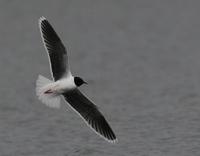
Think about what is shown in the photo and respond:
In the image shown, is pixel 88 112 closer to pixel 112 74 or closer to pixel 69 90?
pixel 69 90

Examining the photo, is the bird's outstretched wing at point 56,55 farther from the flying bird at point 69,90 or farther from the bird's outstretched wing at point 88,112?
the bird's outstretched wing at point 88,112

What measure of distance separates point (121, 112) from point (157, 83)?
2.52 m

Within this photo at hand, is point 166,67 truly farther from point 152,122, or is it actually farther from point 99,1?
point 99,1

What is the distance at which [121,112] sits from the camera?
1827cm

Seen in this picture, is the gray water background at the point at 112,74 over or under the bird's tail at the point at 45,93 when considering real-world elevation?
over

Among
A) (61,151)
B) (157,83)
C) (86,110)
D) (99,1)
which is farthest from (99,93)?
(99,1)

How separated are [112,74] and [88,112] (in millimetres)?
7779

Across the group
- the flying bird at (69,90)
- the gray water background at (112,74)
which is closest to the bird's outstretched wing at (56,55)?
the flying bird at (69,90)

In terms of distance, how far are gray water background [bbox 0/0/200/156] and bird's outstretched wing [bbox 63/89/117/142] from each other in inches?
51.3

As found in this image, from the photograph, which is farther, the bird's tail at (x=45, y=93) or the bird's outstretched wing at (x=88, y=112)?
the bird's outstretched wing at (x=88, y=112)

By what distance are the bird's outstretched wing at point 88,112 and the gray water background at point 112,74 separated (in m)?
1.30

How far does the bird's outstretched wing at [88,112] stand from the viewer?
1398 cm

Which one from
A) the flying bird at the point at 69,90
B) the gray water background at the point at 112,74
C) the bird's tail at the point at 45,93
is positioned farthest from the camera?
the gray water background at the point at 112,74

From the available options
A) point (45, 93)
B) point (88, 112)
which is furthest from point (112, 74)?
point (45, 93)
